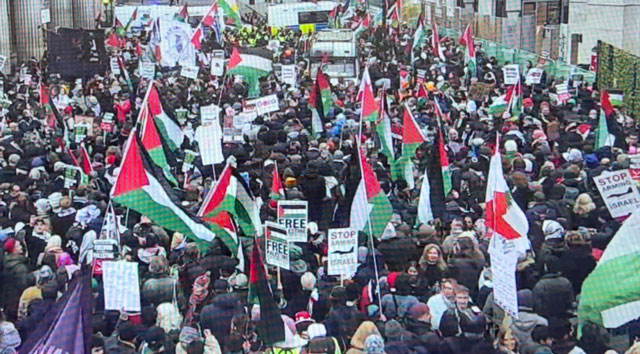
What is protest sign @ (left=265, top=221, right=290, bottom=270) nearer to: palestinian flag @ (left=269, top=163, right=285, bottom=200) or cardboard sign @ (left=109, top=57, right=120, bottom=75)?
palestinian flag @ (left=269, top=163, right=285, bottom=200)

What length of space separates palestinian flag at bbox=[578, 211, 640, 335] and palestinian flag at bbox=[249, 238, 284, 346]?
7.09 ft

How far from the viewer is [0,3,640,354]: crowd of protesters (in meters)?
9.41

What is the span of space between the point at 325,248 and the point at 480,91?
12.1 m

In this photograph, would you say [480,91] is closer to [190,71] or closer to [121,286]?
[190,71]

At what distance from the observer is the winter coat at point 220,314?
959 cm

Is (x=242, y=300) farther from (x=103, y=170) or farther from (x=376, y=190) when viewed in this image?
(x=103, y=170)

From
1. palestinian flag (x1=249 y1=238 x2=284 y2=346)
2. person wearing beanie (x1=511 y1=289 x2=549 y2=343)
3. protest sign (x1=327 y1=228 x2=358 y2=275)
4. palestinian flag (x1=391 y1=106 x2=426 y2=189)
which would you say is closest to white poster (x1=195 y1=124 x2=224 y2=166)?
palestinian flag (x1=391 y1=106 x2=426 y2=189)

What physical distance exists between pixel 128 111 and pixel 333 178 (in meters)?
7.64

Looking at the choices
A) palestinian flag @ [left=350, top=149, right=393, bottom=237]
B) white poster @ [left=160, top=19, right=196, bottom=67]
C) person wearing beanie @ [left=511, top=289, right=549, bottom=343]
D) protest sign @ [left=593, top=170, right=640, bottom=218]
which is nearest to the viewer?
person wearing beanie @ [left=511, top=289, right=549, bottom=343]

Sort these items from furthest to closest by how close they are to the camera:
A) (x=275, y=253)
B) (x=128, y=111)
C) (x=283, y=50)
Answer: (x=283, y=50)
(x=128, y=111)
(x=275, y=253)

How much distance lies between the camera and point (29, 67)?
98.4 feet

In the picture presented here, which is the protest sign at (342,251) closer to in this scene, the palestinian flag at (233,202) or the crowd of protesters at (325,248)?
the crowd of protesters at (325,248)

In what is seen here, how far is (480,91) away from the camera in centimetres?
2362

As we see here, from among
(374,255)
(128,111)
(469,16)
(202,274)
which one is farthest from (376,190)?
(469,16)
